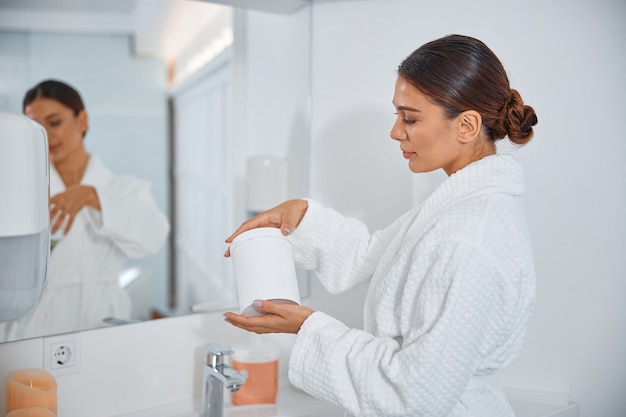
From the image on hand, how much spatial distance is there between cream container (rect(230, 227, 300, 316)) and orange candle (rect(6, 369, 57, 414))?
423 millimetres

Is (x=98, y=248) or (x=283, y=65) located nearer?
(x=98, y=248)

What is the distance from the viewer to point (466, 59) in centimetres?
98

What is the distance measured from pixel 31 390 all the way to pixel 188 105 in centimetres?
89

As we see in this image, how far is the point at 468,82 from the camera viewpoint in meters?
0.98

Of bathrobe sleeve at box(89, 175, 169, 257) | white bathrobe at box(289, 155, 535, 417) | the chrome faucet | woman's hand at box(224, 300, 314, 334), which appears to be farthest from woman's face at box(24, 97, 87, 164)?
white bathrobe at box(289, 155, 535, 417)

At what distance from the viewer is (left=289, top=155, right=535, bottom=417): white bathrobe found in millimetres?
883

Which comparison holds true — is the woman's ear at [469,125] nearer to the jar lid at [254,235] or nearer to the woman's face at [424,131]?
the woman's face at [424,131]

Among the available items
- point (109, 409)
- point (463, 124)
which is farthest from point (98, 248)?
point (463, 124)

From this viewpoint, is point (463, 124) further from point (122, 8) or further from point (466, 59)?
point (122, 8)

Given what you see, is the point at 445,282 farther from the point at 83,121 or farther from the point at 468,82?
the point at 83,121

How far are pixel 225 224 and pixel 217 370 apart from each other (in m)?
0.56

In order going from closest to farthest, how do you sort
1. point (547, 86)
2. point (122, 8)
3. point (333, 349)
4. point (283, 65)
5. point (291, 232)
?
point (333, 349) < point (291, 232) < point (547, 86) < point (122, 8) < point (283, 65)

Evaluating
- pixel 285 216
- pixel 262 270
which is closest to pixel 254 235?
pixel 262 270

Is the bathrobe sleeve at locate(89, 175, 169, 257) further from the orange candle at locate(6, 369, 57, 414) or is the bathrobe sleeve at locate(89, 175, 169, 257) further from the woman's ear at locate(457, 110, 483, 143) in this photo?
the woman's ear at locate(457, 110, 483, 143)
